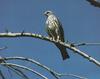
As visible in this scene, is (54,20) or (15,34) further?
(54,20)

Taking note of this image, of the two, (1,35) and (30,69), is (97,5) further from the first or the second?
(1,35)

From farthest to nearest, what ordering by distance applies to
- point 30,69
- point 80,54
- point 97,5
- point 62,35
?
point 62,35 < point 30,69 < point 80,54 < point 97,5

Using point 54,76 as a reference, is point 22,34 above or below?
above

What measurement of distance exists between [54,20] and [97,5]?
1044 centimetres

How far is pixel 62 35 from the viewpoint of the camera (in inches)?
423

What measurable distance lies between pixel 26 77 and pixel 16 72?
0.17 metres

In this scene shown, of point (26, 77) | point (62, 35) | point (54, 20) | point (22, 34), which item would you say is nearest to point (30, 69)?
point (26, 77)

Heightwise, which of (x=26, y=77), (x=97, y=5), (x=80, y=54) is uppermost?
(x=97, y=5)

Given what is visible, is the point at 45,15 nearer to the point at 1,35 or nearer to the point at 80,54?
the point at 1,35

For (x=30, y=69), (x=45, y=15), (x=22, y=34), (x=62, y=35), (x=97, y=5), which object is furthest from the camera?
(x=45, y=15)

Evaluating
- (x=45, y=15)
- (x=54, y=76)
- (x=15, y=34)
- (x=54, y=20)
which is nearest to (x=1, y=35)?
(x=15, y=34)

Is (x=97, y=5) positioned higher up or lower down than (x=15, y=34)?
higher up

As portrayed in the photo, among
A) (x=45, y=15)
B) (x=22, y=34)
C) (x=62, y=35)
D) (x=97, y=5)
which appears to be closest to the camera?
(x=97, y=5)

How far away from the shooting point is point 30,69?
10.9ft
